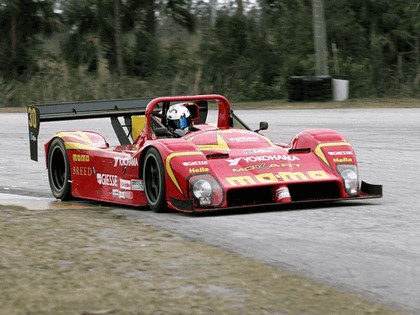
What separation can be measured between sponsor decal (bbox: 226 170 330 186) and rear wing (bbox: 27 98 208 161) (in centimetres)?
235

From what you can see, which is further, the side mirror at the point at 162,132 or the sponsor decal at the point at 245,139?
the side mirror at the point at 162,132

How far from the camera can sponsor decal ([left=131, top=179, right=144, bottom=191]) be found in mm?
10250

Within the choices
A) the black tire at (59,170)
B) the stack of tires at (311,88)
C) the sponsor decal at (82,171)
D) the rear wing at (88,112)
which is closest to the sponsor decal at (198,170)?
the sponsor decal at (82,171)

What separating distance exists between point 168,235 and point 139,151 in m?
2.22

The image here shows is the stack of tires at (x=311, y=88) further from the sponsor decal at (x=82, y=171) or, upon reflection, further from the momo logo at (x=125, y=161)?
the momo logo at (x=125, y=161)

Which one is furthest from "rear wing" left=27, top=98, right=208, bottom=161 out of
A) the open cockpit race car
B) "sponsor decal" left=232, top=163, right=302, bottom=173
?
"sponsor decal" left=232, top=163, right=302, bottom=173

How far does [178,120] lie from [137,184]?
3.12ft

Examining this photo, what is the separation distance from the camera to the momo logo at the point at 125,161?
33.9 feet

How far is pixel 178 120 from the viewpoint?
35.8 feet

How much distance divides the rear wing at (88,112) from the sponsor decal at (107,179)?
1.38 meters

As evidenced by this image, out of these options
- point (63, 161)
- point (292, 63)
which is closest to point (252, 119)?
point (292, 63)

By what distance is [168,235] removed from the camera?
8.11 m

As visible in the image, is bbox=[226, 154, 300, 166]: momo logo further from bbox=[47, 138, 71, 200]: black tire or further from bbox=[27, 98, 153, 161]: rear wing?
bbox=[27, 98, 153, 161]: rear wing

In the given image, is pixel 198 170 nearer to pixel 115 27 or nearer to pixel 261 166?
pixel 261 166
